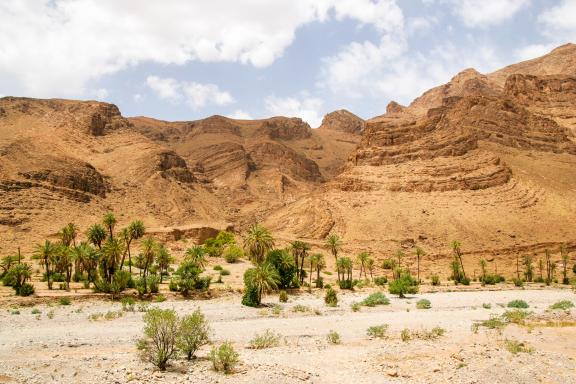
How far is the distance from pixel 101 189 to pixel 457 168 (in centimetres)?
7193

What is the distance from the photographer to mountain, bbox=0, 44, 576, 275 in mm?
91312

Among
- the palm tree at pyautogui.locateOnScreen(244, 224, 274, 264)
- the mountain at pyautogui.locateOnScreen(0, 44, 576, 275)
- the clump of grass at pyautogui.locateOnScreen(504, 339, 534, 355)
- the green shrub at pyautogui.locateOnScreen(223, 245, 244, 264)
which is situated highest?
the mountain at pyautogui.locateOnScreen(0, 44, 576, 275)

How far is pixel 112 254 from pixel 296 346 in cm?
2511

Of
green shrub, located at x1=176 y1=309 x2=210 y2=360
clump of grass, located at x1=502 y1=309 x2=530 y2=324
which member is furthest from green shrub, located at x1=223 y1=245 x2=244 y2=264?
green shrub, located at x1=176 y1=309 x2=210 y2=360

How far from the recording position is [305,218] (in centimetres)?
10662

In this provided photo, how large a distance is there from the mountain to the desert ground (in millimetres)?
44324

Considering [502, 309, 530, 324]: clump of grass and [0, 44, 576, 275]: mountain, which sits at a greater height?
[0, 44, 576, 275]: mountain

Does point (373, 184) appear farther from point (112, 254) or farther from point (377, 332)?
point (377, 332)

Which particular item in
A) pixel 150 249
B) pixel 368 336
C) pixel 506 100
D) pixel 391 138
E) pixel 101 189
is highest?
pixel 506 100

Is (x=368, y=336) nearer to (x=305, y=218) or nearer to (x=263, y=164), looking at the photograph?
(x=305, y=218)

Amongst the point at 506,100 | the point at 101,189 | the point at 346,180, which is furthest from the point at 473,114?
the point at 101,189

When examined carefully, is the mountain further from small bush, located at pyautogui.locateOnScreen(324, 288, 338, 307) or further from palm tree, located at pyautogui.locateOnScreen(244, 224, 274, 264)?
small bush, located at pyautogui.locateOnScreen(324, 288, 338, 307)

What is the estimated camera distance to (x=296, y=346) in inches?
1073

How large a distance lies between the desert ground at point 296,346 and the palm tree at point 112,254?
410 centimetres
